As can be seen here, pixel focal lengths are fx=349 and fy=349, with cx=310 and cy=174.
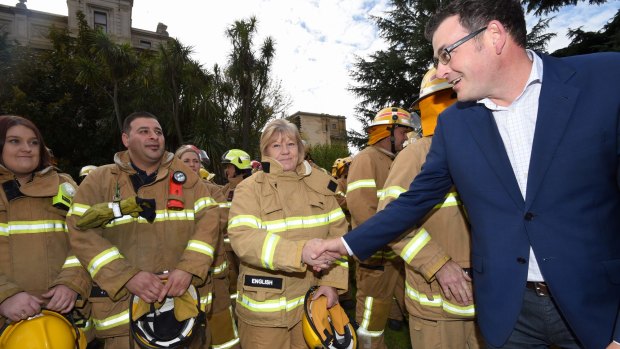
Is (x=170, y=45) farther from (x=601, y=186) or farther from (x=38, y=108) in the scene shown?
(x=601, y=186)

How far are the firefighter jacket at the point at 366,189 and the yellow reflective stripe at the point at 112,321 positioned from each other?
9.01 ft

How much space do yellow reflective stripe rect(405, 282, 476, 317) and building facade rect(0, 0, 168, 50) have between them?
31707mm

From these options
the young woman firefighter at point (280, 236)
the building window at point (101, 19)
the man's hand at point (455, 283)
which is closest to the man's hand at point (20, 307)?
the young woman firefighter at point (280, 236)

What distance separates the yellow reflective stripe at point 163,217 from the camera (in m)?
3.01

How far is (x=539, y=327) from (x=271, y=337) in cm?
186

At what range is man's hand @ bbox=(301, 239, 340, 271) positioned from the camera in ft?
8.29

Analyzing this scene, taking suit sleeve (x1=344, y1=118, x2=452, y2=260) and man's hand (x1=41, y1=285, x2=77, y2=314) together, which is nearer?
suit sleeve (x1=344, y1=118, x2=452, y2=260)

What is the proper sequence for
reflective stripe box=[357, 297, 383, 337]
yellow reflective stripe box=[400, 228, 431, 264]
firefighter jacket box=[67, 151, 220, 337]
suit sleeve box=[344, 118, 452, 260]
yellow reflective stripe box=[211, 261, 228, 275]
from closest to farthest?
suit sleeve box=[344, 118, 452, 260] → yellow reflective stripe box=[400, 228, 431, 264] → firefighter jacket box=[67, 151, 220, 337] → reflective stripe box=[357, 297, 383, 337] → yellow reflective stripe box=[211, 261, 228, 275]

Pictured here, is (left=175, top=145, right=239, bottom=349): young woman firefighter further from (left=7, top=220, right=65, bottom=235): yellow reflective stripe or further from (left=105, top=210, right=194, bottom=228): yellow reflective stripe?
(left=7, top=220, right=65, bottom=235): yellow reflective stripe

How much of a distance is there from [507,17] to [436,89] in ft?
3.71

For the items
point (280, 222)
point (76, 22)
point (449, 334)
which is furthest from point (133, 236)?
point (76, 22)

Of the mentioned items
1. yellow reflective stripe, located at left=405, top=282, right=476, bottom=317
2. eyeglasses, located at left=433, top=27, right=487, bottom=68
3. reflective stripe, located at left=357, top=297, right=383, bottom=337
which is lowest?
reflective stripe, located at left=357, top=297, right=383, bottom=337

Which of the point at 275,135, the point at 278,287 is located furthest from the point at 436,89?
the point at 278,287

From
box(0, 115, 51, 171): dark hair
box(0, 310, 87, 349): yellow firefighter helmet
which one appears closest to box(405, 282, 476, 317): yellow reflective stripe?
box(0, 310, 87, 349): yellow firefighter helmet
